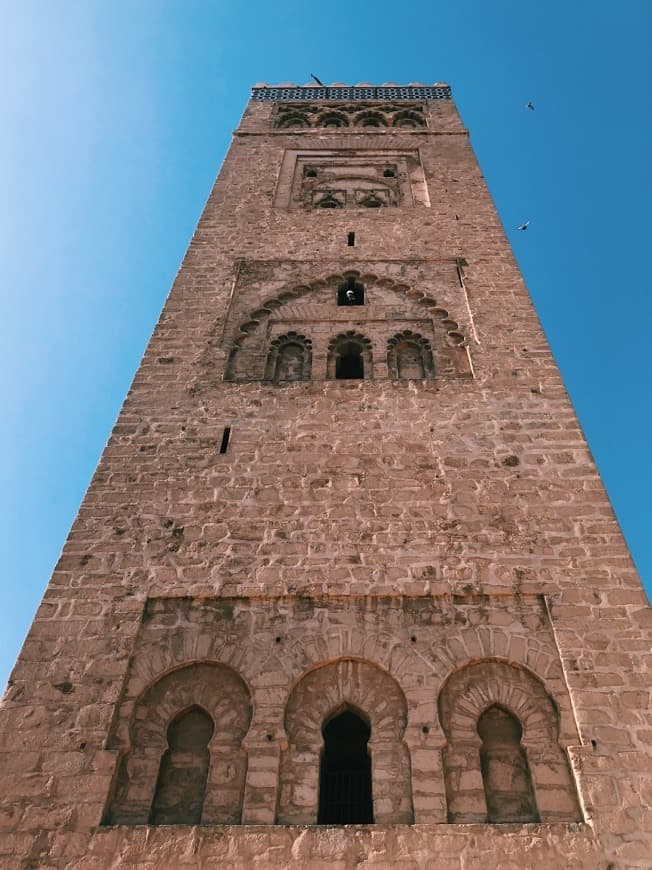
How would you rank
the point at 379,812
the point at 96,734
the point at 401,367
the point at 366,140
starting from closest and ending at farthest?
the point at 379,812
the point at 96,734
the point at 401,367
the point at 366,140

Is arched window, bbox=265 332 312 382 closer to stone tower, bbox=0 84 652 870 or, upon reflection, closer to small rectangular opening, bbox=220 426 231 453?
stone tower, bbox=0 84 652 870

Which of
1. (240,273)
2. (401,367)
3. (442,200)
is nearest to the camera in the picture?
(401,367)

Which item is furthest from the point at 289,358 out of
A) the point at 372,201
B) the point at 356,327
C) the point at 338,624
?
the point at 372,201

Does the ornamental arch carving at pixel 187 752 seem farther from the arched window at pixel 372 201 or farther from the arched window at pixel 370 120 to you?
the arched window at pixel 370 120

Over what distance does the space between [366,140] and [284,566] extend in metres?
10.0

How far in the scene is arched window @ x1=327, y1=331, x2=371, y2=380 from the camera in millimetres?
7922

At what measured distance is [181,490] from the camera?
6266mm

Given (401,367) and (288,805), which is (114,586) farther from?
(401,367)

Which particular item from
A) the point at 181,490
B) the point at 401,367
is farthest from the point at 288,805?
the point at 401,367

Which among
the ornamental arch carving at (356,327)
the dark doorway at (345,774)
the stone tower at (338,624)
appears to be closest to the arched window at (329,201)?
the ornamental arch carving at (356,327)

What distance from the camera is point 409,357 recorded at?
26.3 feet

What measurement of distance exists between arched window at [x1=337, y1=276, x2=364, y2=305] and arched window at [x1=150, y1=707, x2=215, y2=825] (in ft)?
17.7

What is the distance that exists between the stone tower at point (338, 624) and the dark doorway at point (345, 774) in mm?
15

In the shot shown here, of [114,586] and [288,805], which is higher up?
[114,586]
